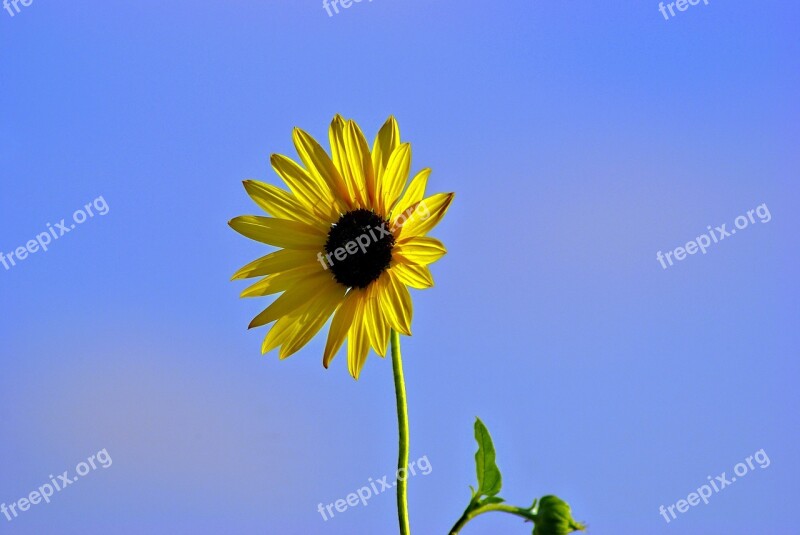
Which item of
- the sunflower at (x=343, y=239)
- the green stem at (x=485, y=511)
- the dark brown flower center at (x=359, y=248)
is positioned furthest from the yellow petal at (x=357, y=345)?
the green stem at (x=485, y=511)

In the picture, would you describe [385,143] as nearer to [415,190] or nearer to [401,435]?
[415,190]

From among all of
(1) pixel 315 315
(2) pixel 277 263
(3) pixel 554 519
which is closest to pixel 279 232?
(2) pixel 277 263

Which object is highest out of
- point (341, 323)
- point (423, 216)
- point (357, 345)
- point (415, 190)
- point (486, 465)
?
point (415, 190)

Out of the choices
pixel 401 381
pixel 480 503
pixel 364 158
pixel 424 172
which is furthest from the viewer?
pixel 364 158

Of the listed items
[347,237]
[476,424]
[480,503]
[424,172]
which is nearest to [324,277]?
[347,237]

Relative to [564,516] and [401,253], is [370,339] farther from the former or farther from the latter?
[564,516]

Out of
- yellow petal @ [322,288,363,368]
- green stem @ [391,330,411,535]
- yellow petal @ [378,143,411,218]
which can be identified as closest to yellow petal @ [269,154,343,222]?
yellow petal @ [378,143,411,218]

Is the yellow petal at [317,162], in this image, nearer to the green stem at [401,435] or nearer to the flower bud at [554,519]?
the green stem at [401,435]
